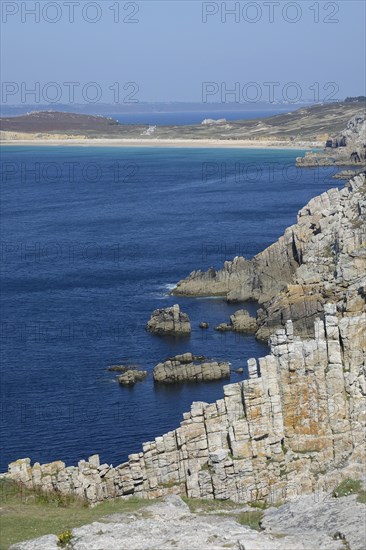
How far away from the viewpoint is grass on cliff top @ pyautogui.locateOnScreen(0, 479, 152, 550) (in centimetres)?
3095

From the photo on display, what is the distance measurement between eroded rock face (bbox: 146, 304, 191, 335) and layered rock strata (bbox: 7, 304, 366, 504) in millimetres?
46640

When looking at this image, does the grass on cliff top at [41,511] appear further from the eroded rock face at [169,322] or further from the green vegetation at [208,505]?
the eroded rock face at [169,322]

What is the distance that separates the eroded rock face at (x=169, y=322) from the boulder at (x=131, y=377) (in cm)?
1184

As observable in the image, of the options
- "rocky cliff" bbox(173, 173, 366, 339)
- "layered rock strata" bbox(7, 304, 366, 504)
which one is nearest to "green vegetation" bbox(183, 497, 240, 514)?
"layered rock strata" bbox(7, 304, 366, 504)

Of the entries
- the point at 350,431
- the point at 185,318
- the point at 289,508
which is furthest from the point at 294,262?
the point at 289,508

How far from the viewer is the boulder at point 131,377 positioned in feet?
241

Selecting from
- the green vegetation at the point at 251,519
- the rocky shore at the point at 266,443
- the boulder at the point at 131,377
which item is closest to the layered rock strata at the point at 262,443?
the rocky shore at the point at 266,443

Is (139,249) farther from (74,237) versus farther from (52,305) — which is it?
(52,305)

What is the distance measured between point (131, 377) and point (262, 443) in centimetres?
3539

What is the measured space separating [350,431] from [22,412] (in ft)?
104

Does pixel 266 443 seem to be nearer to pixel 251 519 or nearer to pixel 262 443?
pixel 262 443

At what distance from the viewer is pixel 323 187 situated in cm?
17838

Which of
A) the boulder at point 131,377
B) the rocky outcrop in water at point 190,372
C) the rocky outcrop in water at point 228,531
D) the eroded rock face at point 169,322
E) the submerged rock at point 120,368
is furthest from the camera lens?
the eroded rock face at point 169,322

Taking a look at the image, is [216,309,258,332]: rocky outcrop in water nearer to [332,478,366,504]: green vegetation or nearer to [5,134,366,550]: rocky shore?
[5,134,366,550]: rocky shore
